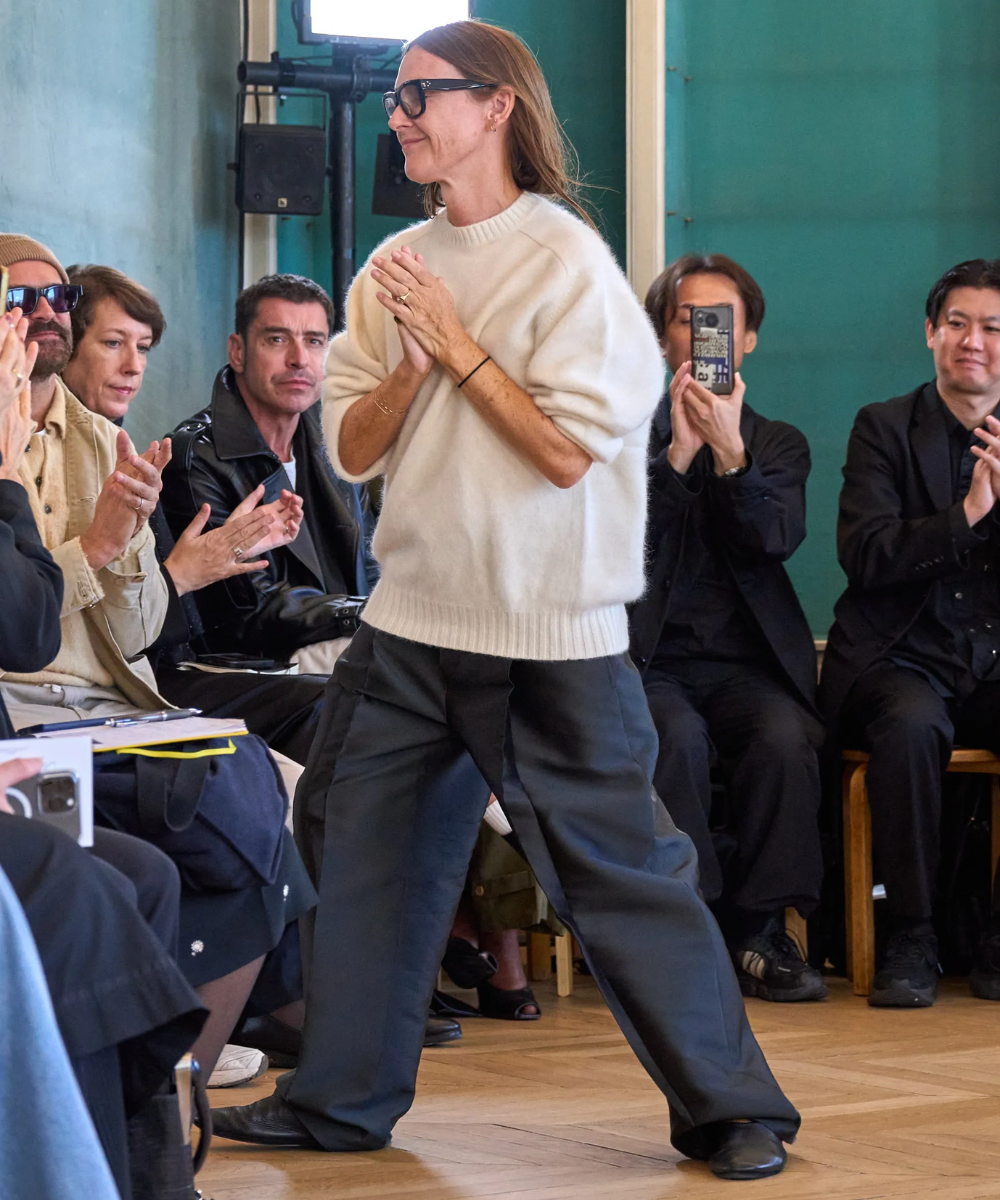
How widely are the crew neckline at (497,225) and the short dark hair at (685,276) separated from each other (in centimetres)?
164

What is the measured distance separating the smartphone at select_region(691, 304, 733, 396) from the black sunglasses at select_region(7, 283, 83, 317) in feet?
4.56

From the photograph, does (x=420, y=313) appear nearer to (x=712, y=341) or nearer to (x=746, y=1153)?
(x=746, y=1153)

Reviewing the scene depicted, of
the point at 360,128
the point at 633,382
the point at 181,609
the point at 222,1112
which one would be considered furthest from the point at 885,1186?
the point at 360,128

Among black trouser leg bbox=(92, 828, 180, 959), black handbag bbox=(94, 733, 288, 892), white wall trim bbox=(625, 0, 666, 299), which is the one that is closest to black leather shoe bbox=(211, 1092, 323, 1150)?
black handbag bbox=(94, 733, 288, 892)

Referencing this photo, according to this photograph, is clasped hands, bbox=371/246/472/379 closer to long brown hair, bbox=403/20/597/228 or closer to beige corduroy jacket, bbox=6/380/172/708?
long brown hair, bbox=403/20/597/228

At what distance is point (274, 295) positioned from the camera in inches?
143

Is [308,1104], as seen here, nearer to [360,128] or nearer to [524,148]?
[524,148]

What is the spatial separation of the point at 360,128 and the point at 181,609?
2.43m

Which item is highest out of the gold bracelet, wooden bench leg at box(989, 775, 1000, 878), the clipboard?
the gold bracelet

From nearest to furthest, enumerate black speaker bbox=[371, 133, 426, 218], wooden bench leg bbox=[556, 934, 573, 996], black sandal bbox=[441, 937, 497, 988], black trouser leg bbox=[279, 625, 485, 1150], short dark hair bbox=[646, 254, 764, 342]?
black trouser leg bbox=[279, 625, 485, 1150]
black sandal bbox=[441, 937, 497, 988]
wooden bench leg bbox=[556, 934, 573, 996]
short dark hair bbox=[646, 254, 764, 342]
black speaker bbox=[371, 133, 426, 218]

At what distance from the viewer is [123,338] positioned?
3.33 meters

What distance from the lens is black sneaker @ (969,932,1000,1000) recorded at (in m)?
3.25

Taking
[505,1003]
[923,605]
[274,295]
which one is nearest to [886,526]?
[923,605]

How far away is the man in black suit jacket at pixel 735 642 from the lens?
331 cm
